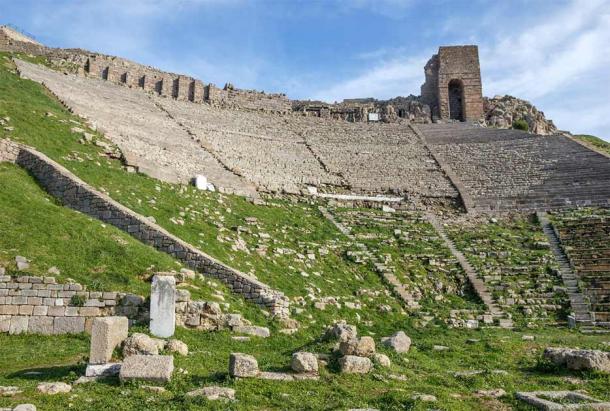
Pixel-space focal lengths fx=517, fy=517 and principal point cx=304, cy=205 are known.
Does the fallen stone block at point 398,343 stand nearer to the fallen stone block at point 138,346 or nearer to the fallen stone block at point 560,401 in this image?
the fallen stone block at point 560,401

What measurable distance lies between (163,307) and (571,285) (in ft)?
46.9

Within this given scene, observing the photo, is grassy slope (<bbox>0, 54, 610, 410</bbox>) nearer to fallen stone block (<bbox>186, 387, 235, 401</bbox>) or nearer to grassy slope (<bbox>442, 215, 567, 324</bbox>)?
fallen stone block (<bbox>186, 387, 235, 401</bbox>)

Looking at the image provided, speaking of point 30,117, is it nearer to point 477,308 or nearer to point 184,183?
point 184,183

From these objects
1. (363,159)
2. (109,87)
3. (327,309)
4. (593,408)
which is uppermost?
(109,87)

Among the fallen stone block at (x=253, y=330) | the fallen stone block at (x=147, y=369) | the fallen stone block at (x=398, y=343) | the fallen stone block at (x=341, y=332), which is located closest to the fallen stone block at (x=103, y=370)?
the fallen stone block at (x=147, y=369)

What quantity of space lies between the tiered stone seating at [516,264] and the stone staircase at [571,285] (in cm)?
23

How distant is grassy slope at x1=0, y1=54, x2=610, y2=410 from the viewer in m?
6.93

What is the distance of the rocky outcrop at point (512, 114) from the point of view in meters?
45.1

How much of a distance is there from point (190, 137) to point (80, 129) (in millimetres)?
8730

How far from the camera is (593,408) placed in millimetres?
6445

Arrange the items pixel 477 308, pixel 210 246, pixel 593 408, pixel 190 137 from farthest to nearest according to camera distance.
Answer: pixel 190 137
pixel 477 308
pixel 210 246
pixel 593 408

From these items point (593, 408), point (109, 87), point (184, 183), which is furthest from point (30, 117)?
point (593, 408)

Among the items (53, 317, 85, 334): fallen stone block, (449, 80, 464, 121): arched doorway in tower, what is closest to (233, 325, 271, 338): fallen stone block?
(53, 317, 85, 334): fallen stone block

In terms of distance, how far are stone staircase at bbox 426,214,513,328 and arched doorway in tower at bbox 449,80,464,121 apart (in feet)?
90.4
